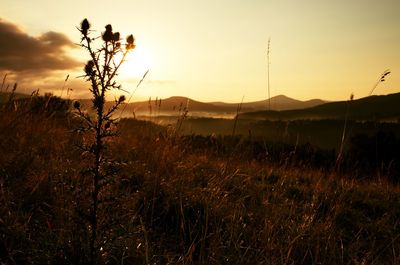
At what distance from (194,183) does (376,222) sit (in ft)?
6.30

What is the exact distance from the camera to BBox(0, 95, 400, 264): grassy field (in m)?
2.48

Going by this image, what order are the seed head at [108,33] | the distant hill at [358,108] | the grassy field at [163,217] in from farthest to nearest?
the distant hill at [358,108] < the grassy field at [163,217] < the seed head at [108,33]

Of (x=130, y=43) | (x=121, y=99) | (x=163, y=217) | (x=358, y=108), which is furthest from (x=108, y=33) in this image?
(x=358, y=108)

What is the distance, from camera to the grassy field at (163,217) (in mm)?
2484

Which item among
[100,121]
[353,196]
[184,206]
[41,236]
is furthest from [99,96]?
[353,196]

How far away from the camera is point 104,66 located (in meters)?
1.88

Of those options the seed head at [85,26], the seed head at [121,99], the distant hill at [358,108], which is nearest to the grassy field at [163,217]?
the seed head at [121,99]

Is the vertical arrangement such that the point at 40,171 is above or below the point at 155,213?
above

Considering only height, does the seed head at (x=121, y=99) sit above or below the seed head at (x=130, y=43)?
below

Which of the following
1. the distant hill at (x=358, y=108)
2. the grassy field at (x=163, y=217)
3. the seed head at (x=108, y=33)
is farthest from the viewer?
the distant hill at (x=358, y=108)

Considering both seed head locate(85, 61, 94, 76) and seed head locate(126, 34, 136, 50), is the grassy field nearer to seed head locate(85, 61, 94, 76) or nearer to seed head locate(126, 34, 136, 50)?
seed head locate(85, 61, 94, 76)

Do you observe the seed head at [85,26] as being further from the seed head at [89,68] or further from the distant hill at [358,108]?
the distant hill at [358,108]

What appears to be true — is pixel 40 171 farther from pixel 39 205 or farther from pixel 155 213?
pixel 155 213

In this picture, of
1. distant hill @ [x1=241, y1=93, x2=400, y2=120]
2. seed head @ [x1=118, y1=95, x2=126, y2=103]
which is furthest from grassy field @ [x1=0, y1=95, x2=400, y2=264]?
distant hill @ [x1=241, y1=93, x2=400, y2=120]
